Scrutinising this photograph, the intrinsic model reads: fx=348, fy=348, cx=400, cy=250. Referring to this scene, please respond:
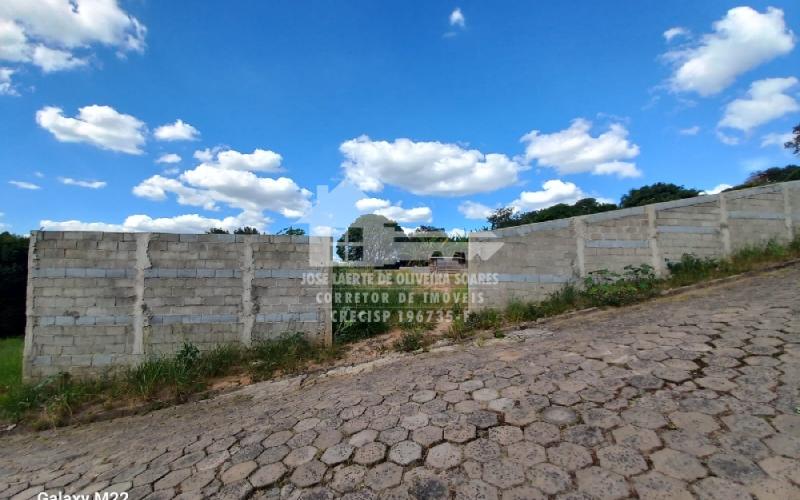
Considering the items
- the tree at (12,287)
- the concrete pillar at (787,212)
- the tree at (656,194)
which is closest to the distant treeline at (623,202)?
the tree at (656,194)

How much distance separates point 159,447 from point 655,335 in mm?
5152

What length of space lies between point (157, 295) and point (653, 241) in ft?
26.8

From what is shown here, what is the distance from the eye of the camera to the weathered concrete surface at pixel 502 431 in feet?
6.59

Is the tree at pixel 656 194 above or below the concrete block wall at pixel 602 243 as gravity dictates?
above

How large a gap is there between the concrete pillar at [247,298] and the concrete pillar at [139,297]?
1237 millimetres

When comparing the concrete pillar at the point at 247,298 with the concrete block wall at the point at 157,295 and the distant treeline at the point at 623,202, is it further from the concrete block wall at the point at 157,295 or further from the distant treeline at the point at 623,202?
the distant treeline at the point at 623,202

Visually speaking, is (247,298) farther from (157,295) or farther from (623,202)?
(623,202)

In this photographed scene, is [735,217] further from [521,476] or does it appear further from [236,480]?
[236,480]

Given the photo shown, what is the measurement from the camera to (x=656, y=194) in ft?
96.2

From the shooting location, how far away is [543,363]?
3.62m

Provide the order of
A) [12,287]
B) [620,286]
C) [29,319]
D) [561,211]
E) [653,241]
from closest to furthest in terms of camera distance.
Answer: [29,319] → [620,286] → [653,241] → [12,287] → [561,211]

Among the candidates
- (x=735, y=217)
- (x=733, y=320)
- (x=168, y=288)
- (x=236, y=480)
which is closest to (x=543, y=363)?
(x=733, y=320)

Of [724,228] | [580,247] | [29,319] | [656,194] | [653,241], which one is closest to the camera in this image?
[29,319]

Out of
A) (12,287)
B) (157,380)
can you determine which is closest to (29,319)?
(157,380)
